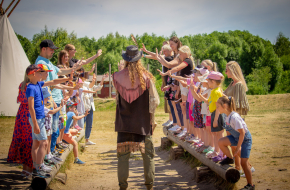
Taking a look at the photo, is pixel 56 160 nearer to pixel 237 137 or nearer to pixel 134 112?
pixel 134 112

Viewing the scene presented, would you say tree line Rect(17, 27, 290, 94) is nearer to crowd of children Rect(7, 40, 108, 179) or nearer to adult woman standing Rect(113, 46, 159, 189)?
crowd of children Rect(7, 40, 108, 179)

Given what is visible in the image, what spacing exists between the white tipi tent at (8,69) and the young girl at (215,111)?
11754mm

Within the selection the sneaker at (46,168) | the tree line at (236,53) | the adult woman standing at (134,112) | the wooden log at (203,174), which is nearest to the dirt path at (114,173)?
the wooden log at (203,174)

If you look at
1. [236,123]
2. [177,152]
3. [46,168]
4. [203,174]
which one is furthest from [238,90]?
[46,168]

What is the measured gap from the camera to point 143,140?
369 cm

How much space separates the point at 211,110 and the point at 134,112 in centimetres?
143

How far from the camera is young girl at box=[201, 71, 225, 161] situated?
14.0ft

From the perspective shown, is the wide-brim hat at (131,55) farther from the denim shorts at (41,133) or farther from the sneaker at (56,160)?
the sneaker at (56,160)

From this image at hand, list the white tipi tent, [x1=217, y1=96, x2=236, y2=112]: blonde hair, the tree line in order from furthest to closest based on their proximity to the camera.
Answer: the tree line → the white tipi tent → [x1=217, y1=96, x2=236, y2=112]: blonde hair

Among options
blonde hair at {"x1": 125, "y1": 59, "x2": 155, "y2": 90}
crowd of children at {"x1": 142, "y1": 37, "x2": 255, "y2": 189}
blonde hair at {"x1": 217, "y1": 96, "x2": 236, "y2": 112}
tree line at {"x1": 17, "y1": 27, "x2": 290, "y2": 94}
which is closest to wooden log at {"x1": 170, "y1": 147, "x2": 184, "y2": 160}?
crowd of children at {"x1": 142, "y1": 37, "x2": 255, "y2": 189}

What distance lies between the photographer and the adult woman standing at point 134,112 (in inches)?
142

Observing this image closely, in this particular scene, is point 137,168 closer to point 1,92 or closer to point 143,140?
point 143,140

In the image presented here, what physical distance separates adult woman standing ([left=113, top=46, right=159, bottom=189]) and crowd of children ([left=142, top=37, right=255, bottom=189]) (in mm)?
1077

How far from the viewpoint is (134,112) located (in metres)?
3.67
